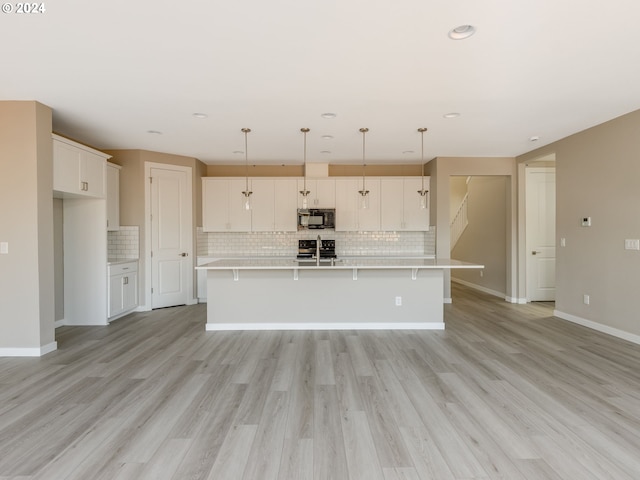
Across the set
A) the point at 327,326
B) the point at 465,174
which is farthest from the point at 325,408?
the point at 465,174

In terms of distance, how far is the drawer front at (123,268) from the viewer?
469cm

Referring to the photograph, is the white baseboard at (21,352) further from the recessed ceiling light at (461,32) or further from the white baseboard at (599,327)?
the white baseboard at (599,327)

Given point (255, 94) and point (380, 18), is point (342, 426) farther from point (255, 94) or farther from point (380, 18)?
point (255, 94)

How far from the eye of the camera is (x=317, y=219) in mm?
6191

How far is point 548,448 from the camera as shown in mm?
1904

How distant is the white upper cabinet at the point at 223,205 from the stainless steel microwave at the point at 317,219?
1081 millimetres

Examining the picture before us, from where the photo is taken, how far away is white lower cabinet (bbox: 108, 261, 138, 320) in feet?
15.5

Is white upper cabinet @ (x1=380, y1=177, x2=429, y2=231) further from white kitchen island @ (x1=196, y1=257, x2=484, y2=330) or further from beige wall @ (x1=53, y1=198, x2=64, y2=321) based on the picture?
beige wall @ (x1=53, y1=198, x2=64, y2=321)

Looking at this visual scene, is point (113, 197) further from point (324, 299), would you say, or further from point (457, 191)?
point (457, 191)

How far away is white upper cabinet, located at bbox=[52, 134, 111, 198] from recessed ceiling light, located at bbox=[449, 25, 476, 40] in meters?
4.18

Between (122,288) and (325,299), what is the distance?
3.19 metres

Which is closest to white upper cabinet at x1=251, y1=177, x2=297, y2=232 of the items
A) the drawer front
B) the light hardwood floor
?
the drawer front

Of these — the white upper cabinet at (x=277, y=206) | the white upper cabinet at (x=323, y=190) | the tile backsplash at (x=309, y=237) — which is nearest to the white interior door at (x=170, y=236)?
the tile backsplash at (x=309, y=237)

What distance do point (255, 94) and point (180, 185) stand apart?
3.16m
